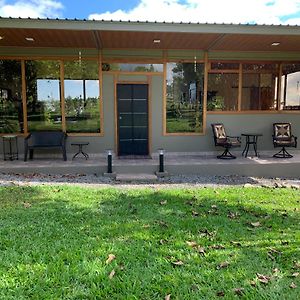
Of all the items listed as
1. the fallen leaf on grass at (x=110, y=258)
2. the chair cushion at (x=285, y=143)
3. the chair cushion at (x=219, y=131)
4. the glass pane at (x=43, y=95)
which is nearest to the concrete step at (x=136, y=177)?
the chair cushion at (x=219, y=131)

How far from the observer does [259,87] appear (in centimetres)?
922

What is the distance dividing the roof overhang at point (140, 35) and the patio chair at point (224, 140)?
207 centimetres

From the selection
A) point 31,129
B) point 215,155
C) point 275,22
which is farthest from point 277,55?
point 31,129

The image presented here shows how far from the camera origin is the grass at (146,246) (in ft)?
7.94

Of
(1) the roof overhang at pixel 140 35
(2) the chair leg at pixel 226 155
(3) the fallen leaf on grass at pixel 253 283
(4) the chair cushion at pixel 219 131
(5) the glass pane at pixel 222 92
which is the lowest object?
(3) the fallen leaf on grass at pixel 253 283

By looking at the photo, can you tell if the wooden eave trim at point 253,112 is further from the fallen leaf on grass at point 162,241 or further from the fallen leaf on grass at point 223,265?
the fallen leaf on grass at point 223,265

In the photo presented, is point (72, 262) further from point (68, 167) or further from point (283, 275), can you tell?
point (68, 167)

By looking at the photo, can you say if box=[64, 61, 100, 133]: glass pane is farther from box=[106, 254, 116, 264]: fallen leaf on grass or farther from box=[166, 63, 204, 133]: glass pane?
box=[106, 254, 116, 264]: fallen leaf on grass

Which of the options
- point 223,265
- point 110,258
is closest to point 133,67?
point 110,258

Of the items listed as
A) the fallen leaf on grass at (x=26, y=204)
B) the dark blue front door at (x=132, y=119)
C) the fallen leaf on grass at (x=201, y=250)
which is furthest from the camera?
the dark blue front door at (x=132, y=119)

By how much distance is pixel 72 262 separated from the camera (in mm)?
2766

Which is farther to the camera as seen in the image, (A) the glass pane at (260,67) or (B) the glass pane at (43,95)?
(A) the glass pane at (260,67)

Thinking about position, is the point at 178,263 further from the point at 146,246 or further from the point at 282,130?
the point at 282,130

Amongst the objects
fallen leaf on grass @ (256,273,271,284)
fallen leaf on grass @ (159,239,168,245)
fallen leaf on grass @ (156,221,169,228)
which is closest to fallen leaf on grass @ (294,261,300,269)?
fallen leaf on grass @ (256,273,271,284)
